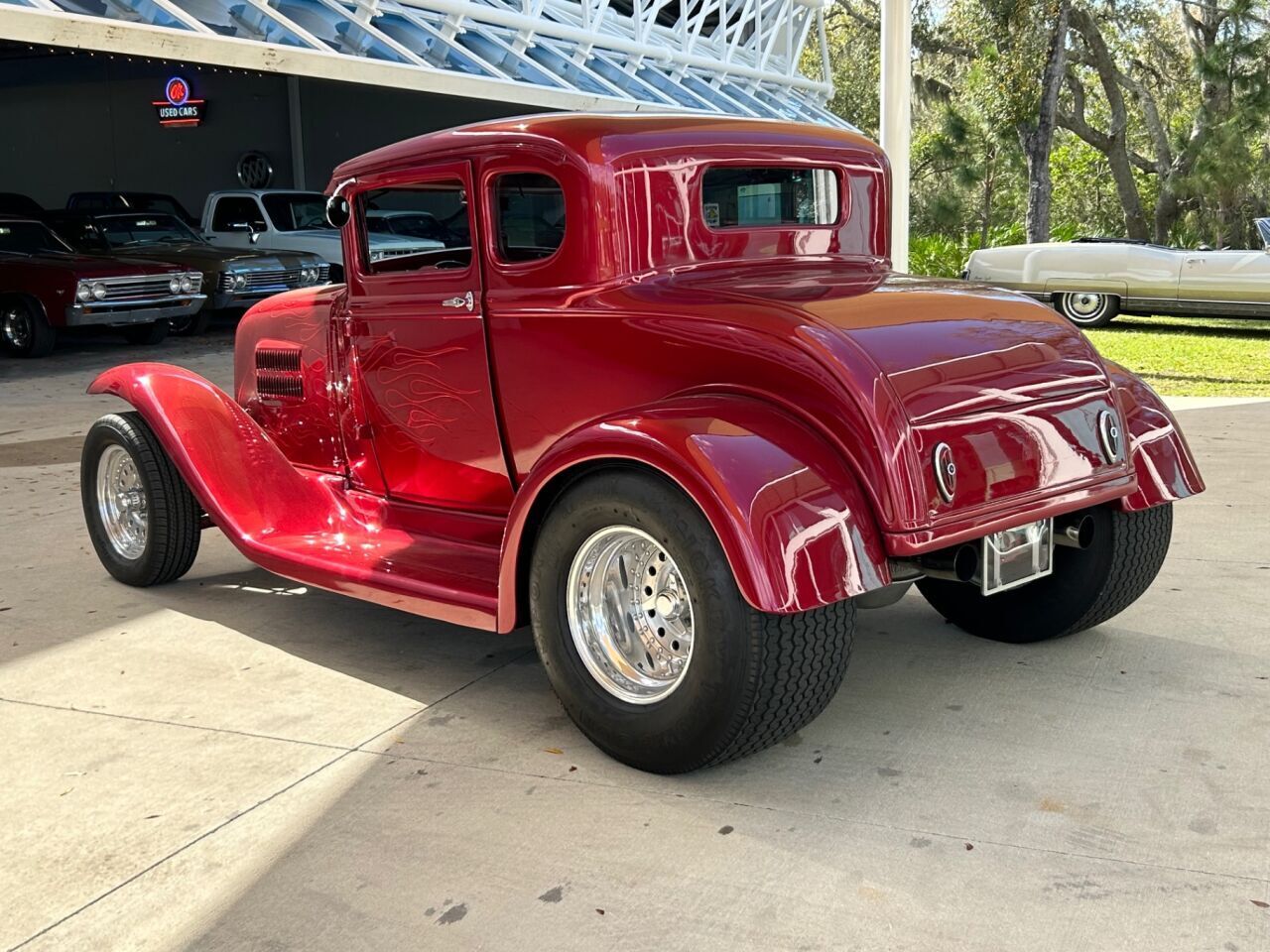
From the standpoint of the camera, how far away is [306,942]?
283 cm

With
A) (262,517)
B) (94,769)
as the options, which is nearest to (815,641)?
(94,769)

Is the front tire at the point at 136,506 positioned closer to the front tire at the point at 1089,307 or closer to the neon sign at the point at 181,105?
the front tire at the point at 1089,307

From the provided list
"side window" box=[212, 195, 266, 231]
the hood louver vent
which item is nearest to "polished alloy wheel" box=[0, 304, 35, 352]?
"side window" box=[212, 195, 266, 231]

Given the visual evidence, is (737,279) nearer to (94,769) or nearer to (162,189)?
(94,769)

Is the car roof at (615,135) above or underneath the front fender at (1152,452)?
above

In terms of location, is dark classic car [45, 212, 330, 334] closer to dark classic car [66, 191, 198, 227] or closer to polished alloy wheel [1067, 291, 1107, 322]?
dark classic car [66, 191, 198, 227]

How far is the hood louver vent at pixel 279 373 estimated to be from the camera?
17.7 ft

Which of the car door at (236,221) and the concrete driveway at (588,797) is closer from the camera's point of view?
the concrete driveway at (588,797)

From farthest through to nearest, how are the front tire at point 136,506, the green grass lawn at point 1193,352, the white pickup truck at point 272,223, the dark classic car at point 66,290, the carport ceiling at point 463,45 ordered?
the white pickup truck at point 272,223 → the dark classic car at point 66,290 → the green grass lawn at point 1193,352 → the carport ceiling at point 463,45 → the front tire at point 136,506

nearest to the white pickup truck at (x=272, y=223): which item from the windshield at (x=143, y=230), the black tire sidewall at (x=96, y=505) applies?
the windshield at (x=143, y=230)

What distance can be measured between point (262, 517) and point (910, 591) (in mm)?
2665

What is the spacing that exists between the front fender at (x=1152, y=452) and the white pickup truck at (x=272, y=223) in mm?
14699

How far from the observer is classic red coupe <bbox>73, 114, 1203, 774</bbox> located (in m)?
3.42

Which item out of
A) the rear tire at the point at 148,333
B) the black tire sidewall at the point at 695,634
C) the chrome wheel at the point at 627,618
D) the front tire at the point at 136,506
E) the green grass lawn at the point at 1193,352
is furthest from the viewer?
the rear tire at the point at 148,333
